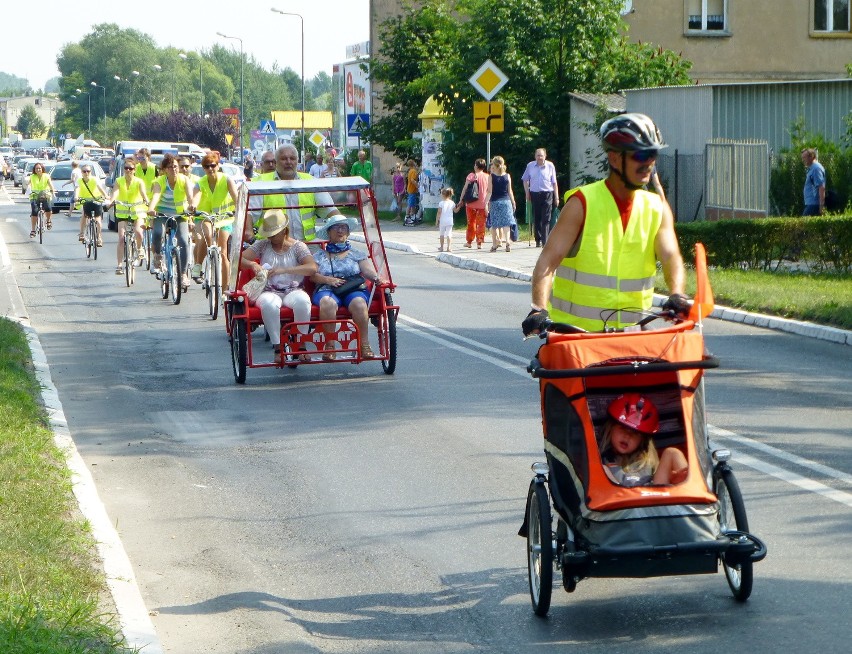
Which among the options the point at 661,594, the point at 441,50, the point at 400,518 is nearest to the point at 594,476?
the point at 661,594

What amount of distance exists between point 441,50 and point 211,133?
156 ft

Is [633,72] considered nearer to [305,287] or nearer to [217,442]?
[305,287]

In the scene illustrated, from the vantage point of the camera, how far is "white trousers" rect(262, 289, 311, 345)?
1181cm

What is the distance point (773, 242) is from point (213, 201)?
25.3 ft

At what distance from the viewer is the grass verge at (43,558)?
16.5ft

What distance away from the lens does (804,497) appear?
743 cm

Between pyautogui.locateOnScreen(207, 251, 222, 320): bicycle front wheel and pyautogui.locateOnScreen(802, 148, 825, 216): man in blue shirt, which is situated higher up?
pyautogui.locateOnScreen(802, 148, 825, 216): man in blue shirt

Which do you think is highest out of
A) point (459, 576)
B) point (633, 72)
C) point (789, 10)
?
point (789, 10)

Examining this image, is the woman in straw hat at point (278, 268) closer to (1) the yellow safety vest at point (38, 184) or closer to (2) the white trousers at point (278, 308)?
(2) the white trousers at point (278, 308)

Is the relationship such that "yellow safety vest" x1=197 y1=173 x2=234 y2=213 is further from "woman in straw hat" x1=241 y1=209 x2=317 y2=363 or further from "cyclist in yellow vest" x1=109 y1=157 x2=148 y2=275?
"woman in straw hat" x1=241 y1=209 x2=317 y2=363

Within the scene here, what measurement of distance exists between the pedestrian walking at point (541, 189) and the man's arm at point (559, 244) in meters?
20.6

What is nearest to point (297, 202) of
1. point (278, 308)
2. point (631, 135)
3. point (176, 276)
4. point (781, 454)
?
point (278, 308)

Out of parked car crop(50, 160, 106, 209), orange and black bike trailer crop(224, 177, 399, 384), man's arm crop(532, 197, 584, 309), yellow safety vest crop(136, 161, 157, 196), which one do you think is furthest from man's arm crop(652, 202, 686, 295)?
parked car crop(50, 160, 106, 209)

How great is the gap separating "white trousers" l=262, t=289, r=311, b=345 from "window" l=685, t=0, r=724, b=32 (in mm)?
30592
